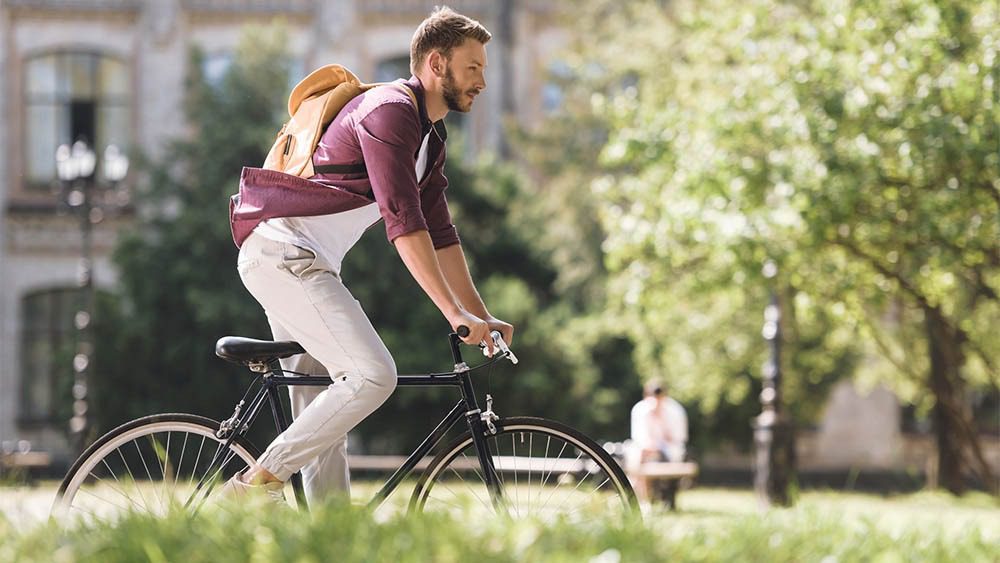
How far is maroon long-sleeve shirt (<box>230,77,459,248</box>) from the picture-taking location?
437 centimetres

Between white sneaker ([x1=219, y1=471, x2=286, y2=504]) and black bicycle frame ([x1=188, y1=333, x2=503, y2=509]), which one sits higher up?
black bicycle frame ([x1=188, y1=333, x2=503, y2=509])

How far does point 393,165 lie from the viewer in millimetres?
4359

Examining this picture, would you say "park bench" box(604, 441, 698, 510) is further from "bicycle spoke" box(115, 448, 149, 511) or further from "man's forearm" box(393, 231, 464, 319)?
"man's forearm" box(393, 231, 464, 319)

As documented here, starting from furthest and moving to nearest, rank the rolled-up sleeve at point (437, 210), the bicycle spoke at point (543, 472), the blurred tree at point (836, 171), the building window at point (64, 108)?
the building window at point (64, 108), the blurred tree at point (836, 171), the rolled-up sleeve at point (437, 210), the bicycle spoke at point (543, 472)

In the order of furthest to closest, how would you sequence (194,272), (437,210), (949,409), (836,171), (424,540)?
(194,272) → (949,409) → (836,171) → (437,210) → (424,540)

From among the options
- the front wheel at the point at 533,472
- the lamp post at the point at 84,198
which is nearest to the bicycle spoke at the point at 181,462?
the front wheel at the point at 533,472

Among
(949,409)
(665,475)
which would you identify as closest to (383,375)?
(665,475)

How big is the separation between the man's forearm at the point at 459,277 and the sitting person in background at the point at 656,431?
12161mm

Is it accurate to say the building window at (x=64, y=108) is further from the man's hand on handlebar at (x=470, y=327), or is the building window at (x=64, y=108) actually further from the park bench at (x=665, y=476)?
the man's hand on handlebar at (x=470, y=327)

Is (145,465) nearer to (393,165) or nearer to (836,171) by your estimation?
(393,165)

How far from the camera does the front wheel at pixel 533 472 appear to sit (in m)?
4.39

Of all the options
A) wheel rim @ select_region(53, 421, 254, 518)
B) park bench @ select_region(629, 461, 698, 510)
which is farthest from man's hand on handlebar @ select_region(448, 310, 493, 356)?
park bench @ select_region(629, 461, 698, 510)

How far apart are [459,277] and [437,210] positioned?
231 millimetres

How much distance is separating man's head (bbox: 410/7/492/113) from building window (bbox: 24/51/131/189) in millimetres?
26946
